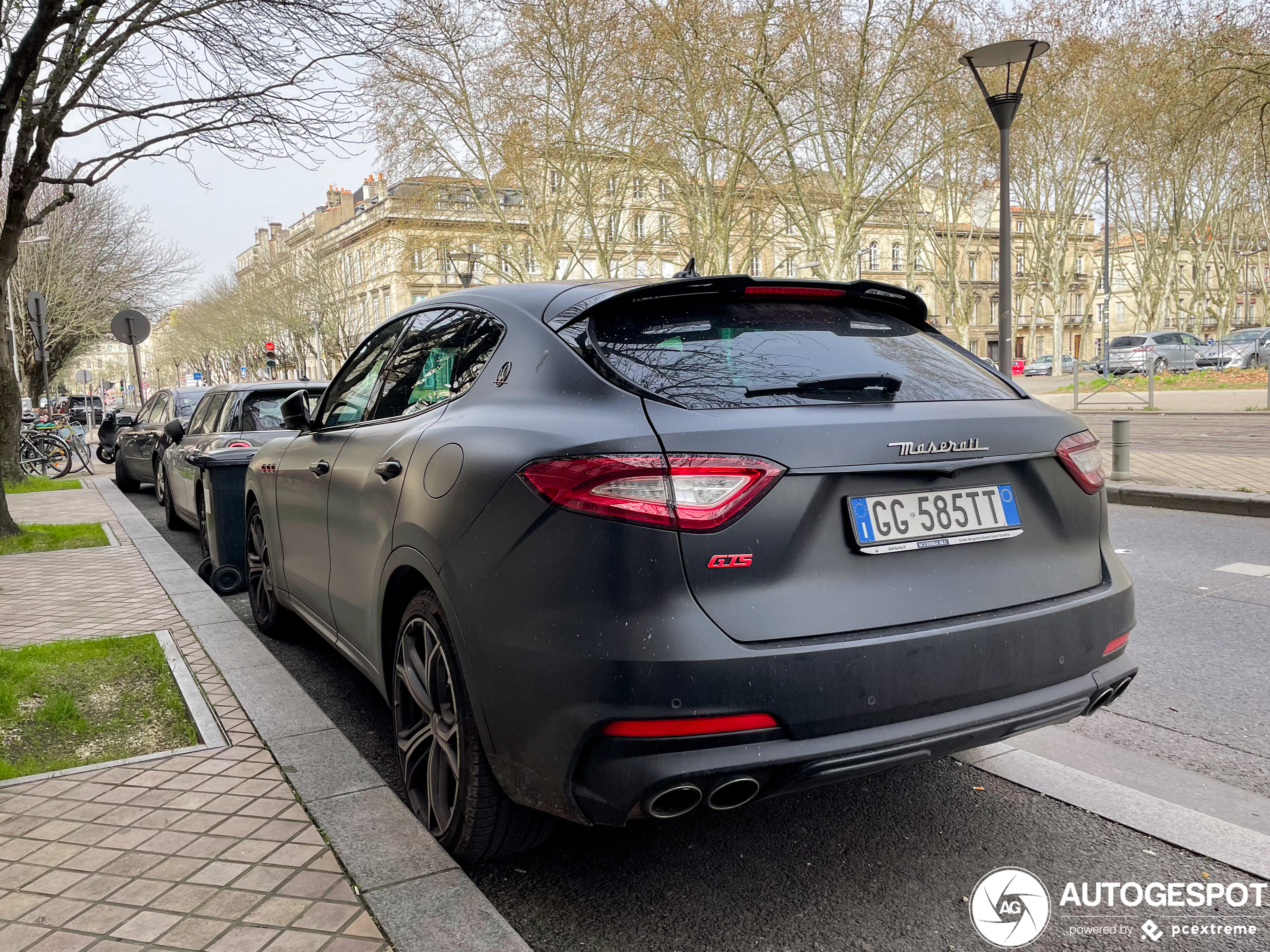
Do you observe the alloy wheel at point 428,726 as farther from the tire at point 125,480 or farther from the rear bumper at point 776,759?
the tire at point 125,480

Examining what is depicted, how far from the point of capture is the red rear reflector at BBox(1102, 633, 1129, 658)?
8.96ft

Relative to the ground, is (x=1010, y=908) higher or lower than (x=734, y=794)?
lower

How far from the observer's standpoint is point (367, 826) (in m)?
2.91

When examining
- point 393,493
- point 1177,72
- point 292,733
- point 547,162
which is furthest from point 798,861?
point 547,162

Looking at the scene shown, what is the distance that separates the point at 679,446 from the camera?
7.40ft

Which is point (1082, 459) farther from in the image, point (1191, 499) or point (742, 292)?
point (1191, 499)

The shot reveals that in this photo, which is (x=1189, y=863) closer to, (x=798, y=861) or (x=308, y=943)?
(x=798, y=861)

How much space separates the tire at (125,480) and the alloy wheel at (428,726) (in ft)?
44.5

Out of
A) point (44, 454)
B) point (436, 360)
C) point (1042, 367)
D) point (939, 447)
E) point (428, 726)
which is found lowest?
point (44, 454)

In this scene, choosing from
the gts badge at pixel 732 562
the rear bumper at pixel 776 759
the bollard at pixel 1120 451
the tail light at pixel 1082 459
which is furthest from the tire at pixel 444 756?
the bollard at pixel 1120 451

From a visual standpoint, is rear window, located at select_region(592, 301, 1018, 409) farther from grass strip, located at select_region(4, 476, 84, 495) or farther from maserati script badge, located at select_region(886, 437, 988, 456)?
grass strip, located at select_region(4, 476, 84, 495)

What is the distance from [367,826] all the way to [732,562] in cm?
144

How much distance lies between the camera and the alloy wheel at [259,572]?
532 cm

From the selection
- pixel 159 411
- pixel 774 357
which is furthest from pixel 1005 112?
pixel 774 357
